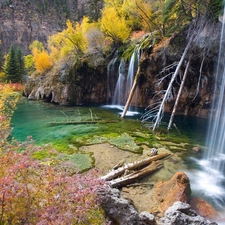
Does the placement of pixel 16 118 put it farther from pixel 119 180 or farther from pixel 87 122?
pixel 119 180

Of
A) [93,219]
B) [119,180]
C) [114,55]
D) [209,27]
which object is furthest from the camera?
[114,55]

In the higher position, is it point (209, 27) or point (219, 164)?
point (209, 27)

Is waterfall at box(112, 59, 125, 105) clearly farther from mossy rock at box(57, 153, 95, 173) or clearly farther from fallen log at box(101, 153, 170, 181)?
mossy rock at box(57, 153, 95, 173)

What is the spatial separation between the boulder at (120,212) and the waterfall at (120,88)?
58.0 ft

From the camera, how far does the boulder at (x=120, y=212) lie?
3915mm

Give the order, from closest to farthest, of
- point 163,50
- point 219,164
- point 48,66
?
point 219,164
point 163,50
point 48,66

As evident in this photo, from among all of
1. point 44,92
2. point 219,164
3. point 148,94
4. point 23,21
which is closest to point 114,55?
point 148,94

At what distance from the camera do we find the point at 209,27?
13.1m

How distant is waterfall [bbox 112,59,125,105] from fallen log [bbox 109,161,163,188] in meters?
14.0

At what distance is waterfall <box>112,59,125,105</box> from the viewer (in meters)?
20.7

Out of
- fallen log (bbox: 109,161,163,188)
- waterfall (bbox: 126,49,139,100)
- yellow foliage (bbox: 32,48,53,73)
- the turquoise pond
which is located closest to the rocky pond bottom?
the turquoise pond

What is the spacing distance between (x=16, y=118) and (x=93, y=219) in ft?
50.2

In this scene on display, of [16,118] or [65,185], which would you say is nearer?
[65,185]

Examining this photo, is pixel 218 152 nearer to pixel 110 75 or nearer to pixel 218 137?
pixel 218 137
